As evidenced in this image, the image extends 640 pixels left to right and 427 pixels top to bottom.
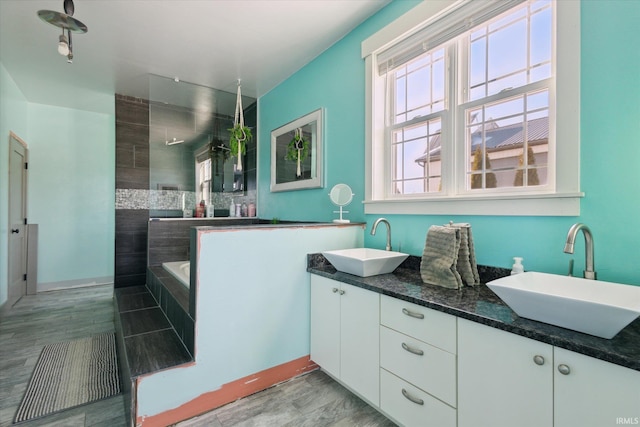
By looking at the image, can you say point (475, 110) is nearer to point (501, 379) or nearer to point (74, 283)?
point (501, 379)

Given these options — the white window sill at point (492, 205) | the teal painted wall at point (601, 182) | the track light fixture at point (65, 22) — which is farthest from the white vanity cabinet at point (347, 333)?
the track light fixture at point (65, 22)

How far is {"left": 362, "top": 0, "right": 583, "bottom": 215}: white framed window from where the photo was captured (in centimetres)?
140

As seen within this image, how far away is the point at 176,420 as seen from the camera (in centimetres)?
163

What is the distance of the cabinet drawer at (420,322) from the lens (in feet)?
4.11

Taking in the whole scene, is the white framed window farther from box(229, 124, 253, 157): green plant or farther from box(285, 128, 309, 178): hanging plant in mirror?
box(229, 124, 253, 157): green plant

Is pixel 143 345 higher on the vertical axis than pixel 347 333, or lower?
lower

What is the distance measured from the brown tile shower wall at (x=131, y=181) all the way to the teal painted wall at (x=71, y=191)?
979mm

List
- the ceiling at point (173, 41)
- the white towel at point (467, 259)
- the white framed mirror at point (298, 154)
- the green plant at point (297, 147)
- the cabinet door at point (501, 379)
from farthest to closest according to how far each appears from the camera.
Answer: the green plant at point (297, 147)
the white framed mirror at point (298, 154)
the ceiling at point (173, 41)
the white towel at point (467, 259)
the cabinet door at point (501, 379)

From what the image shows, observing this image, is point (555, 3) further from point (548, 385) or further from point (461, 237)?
point (548, 385)

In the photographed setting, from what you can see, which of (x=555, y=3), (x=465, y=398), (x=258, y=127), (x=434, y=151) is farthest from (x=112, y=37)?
(x=465, y=398)

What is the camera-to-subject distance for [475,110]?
1.83 metres

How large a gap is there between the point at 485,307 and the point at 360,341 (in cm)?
73

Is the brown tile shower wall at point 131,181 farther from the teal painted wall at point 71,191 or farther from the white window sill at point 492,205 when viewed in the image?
the white window sill at point 492,205

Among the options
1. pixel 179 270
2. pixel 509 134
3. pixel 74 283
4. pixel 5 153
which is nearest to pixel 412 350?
pixel 509 134
